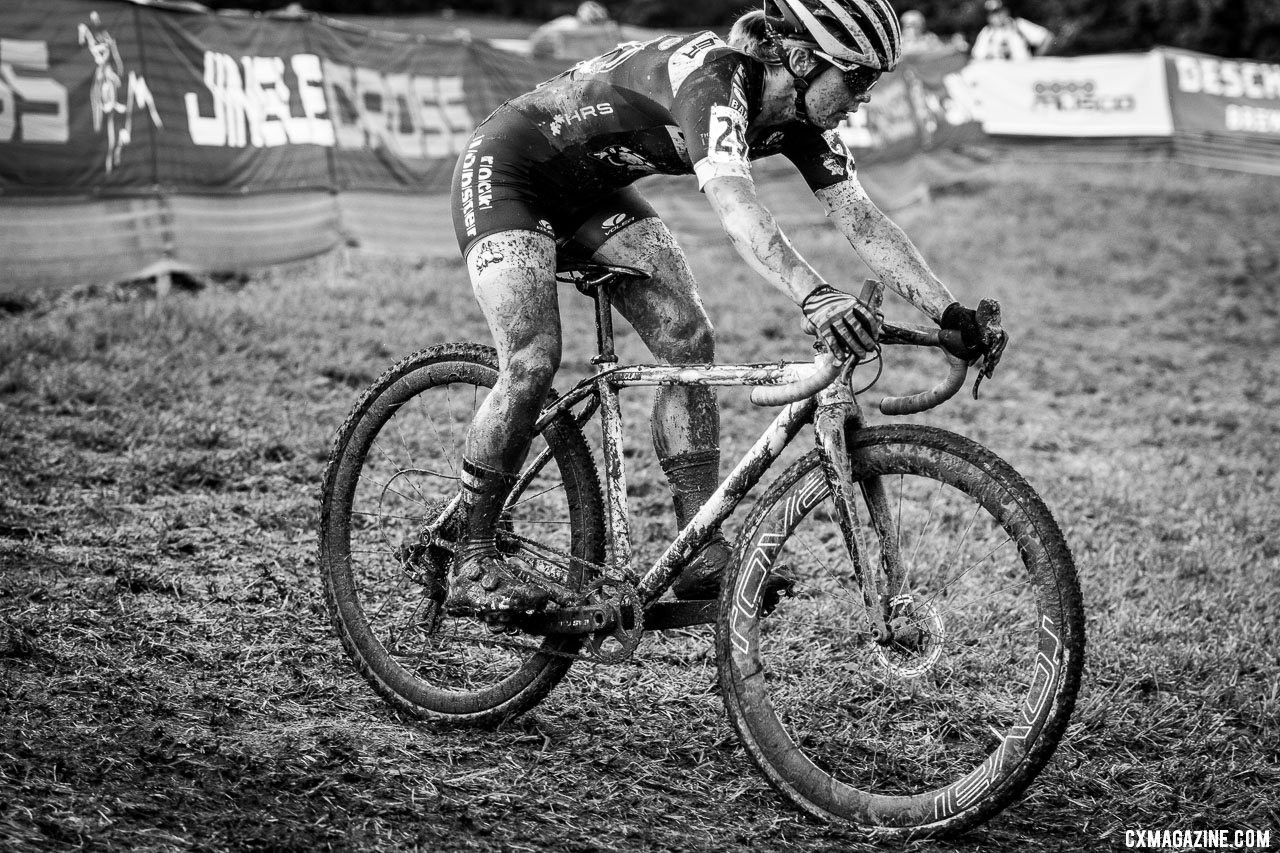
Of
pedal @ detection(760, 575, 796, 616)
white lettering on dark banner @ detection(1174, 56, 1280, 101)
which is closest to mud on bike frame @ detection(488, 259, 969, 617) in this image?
pedal @ detection(760, 575, 796, 616)

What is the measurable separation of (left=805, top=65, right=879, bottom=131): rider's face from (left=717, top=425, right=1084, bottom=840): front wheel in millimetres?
1003

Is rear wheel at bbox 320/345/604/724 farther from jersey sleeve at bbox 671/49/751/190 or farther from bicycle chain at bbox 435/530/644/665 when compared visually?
jersey sleeve at bbox 671/49/751/190

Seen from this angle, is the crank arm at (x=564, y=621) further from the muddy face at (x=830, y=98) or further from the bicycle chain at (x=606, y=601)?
the muddy face at (x=830, y=98)

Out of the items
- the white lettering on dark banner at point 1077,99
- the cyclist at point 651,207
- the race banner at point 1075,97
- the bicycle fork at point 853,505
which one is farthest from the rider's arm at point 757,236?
the white lettering on dark banner at point 1077,99

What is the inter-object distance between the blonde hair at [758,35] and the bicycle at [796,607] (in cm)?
78

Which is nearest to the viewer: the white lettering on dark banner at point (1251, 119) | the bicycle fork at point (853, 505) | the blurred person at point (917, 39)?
the bicycle fork at point (853, 505)

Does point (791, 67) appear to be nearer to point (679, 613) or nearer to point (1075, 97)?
point (679, 613)

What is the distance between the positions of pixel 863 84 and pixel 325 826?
8.58 ft

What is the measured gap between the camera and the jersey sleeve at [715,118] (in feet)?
11.0

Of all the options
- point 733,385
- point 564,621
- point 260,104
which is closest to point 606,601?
point 564,621

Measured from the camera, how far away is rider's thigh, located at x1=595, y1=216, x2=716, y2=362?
395 cm

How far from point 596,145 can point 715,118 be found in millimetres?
586

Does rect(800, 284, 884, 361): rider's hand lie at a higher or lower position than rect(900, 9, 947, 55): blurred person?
lower

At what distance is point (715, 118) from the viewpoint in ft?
11.0
